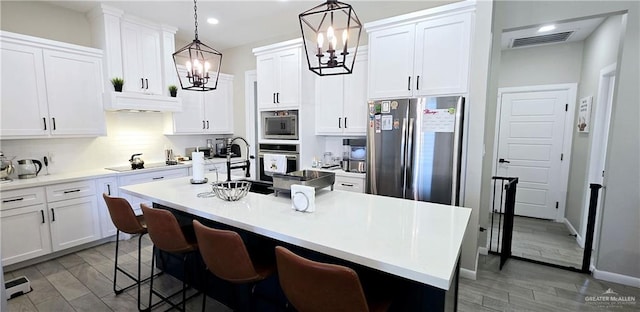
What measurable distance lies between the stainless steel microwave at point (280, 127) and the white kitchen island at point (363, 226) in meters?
1.82

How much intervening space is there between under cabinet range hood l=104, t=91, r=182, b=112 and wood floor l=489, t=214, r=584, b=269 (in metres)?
4.74

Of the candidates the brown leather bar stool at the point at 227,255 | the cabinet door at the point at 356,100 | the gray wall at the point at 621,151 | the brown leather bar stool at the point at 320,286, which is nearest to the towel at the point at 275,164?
the cabinet door at the point at 356,100

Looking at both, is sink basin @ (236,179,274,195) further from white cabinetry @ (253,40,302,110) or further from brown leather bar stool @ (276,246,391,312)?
white cabinetry @ (253,40,302,110)

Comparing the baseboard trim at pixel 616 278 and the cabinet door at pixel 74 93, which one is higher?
the cabinet door at pixel 74 93

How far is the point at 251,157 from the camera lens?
4.98 m

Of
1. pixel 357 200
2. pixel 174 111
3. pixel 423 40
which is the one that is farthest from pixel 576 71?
pixel 174 111

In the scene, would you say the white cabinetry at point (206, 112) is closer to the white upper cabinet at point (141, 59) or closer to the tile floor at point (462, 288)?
the white upper cabinet at point (141, 59)

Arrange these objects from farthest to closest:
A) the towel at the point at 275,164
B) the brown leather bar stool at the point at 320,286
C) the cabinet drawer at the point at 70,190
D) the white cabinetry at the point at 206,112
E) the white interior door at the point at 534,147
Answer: the white cabinetry at the point at 206,112
the white interior door at the point at 534,147
the towel at the point at 275,164
the cabinet drawer at the point at 70,190
the brown leather bar stool at the point at 320,286

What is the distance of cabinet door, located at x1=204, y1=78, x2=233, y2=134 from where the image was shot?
497 cm

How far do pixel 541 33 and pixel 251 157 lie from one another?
15.3 feet

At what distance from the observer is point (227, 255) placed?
58.1 inches

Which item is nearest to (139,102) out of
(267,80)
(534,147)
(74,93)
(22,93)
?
(74,93)

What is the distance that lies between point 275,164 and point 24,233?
2.75 metres

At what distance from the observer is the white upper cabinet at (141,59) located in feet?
12.3
